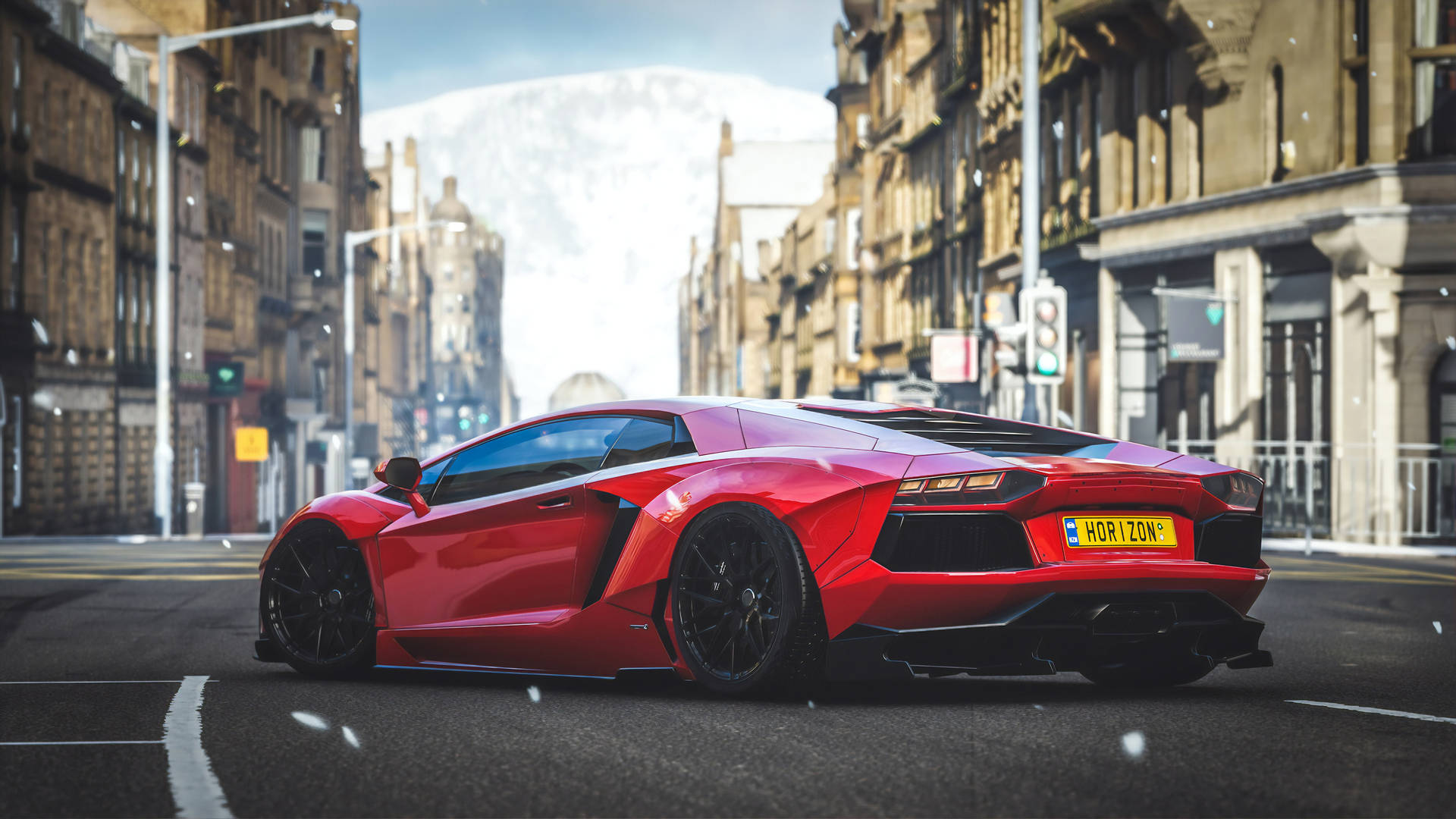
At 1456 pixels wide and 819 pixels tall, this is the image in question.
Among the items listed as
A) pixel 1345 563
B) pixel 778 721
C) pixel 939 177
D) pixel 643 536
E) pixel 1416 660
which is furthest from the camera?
pixel 939 177

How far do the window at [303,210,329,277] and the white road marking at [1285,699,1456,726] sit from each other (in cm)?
6144

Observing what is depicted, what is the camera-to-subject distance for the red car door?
22.2 ft

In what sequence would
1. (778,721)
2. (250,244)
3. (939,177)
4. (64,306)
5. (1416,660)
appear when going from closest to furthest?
1. (778,721)
2. (1416,660)
3. (64,306)
4. (939,177)
5. (250,244)

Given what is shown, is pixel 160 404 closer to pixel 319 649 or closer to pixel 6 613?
pixel 6 613

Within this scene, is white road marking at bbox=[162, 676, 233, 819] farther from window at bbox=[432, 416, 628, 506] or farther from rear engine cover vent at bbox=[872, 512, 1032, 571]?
rear engine cover vent at bbox=[872, 512, 1032, 571]

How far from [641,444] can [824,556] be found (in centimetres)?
127

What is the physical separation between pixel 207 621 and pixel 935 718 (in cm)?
629

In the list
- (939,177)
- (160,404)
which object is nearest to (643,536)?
(160,404)

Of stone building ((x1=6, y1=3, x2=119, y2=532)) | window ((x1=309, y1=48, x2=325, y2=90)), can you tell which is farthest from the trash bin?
window ((x1=309, y1=48, x2=325, y2=90))

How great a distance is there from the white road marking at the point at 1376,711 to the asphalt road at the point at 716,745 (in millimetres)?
40

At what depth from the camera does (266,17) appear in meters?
58.1

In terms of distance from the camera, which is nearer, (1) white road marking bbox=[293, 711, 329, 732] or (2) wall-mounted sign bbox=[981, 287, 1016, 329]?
(1) white road marking bbox=[293, 711, 329, 732]

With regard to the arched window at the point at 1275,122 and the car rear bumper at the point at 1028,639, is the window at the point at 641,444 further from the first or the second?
the arched window at the point at 1275,122

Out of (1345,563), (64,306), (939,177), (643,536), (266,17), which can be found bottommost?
(1345,563)
